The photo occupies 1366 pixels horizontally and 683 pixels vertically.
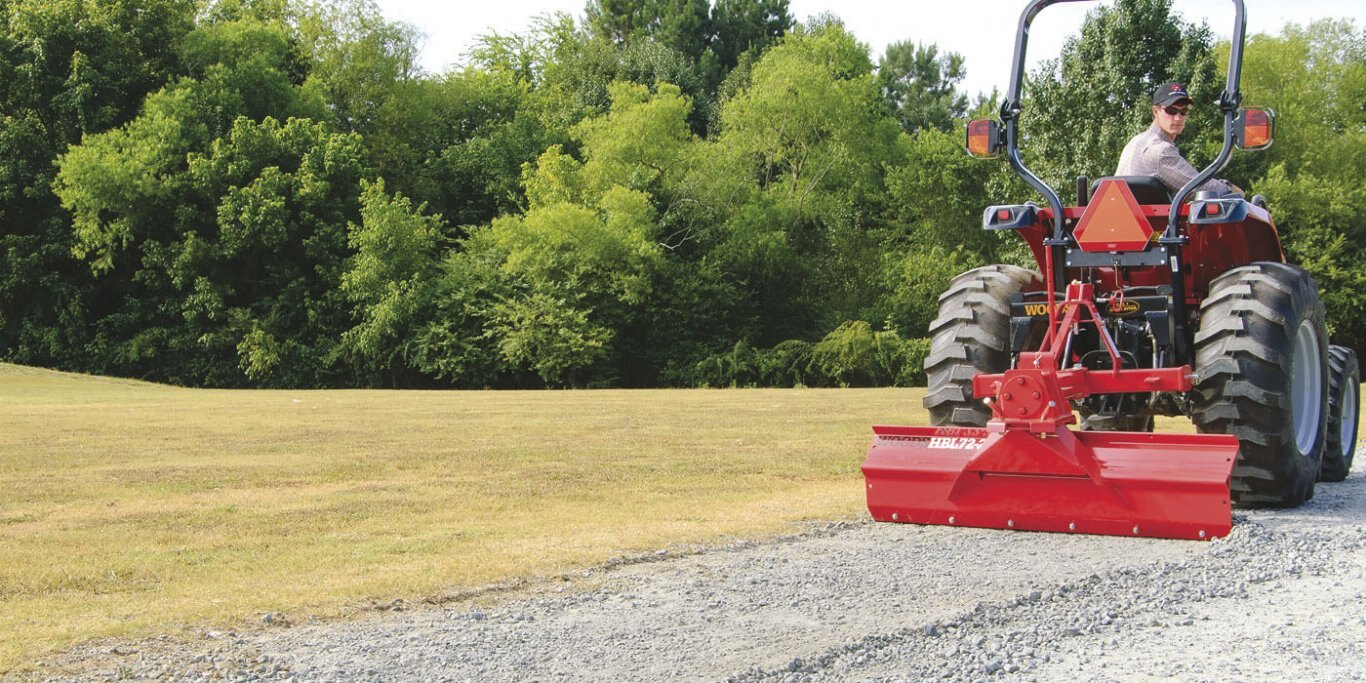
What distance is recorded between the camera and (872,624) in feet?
16.6

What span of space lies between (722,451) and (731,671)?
8.35 metres

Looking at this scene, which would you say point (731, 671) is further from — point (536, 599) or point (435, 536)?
point (435, 536)

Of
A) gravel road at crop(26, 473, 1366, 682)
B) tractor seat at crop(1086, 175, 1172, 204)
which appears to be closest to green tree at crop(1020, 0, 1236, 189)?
tractor seat at crop(1086, 175, 1172, 204)

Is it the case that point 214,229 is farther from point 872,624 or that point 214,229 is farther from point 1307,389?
point 872,624

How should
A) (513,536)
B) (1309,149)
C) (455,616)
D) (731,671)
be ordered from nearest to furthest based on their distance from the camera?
(731,671) < (455,616) < (513,536) < (1309,149)

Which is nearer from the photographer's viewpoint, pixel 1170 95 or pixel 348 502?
pixel 1170 95

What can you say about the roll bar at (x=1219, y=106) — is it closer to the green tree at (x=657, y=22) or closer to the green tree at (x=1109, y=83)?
the green tree at (x=1109, y=83)

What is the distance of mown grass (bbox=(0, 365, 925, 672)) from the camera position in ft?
19.2

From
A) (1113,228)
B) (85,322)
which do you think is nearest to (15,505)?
(1113,228)

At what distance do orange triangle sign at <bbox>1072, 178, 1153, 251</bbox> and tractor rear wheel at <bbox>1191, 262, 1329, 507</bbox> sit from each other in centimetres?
59

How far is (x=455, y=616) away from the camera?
17.2 feet

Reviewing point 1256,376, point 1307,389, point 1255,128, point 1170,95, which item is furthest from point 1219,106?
point 1307,389

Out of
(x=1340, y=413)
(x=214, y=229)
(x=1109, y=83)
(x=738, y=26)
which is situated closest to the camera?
(x=1340, y=413)

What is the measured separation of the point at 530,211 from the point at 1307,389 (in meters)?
31.7
